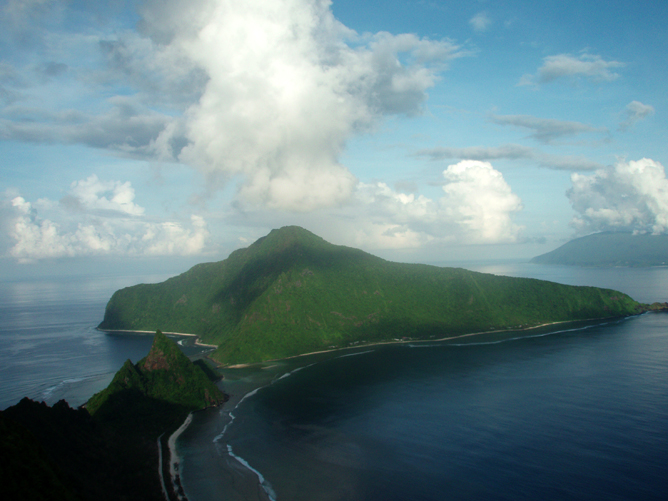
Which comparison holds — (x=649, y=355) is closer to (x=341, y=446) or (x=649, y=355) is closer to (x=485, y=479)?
(x=485, y=479)

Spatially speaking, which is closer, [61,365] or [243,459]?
[243,459]

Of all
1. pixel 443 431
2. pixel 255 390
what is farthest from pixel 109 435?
pixel 443 431

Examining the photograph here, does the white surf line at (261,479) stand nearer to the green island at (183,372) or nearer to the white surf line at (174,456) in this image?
the white surf line at (174,456)

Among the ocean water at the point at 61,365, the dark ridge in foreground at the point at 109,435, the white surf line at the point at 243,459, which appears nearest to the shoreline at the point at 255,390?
the white surf line at the point at 243,459

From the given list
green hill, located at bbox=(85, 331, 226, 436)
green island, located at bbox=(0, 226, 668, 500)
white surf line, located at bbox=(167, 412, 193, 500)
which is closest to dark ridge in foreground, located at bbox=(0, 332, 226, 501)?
green hill, located at bbox=(85, 331, 226, 436)

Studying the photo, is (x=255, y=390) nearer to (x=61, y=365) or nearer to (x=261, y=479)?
(x=261, y=479)
